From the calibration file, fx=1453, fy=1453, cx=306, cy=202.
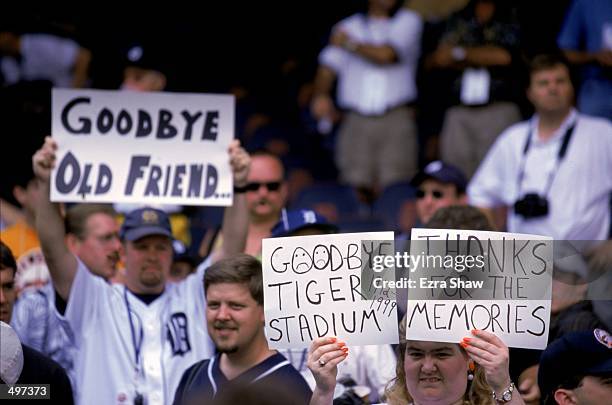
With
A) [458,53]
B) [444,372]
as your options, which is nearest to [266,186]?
[458,53]

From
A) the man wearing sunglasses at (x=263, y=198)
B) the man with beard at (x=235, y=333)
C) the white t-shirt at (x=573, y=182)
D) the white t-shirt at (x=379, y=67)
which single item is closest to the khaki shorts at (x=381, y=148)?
the white t-shirt at (x=379, y=67)

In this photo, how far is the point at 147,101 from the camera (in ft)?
24.1

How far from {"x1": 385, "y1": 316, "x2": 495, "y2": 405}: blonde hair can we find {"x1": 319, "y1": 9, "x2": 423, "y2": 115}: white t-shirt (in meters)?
5.19

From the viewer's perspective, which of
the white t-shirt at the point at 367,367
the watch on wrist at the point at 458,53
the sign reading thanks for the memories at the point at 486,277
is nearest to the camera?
the sign reading thanks for the memories at the point at 486,277

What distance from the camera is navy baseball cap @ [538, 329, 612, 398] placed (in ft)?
18.4

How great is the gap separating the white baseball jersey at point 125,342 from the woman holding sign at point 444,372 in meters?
1.62

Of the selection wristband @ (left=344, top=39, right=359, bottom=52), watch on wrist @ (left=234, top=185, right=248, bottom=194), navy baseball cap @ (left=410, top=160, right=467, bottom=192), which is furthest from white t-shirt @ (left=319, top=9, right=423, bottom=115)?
watch on wrist @ (left=234, top=185, right=248, bottom=194)

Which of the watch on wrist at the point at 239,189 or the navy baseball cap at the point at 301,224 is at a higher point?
the watch on wrist at the point at 239,189

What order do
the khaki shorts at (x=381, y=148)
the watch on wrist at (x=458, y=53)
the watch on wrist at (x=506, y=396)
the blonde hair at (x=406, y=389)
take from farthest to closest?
1. the khaki shorts at (x=381, y=148)
2. the watch on wrist at (x=458, y=53)
3. the blonde hair at (x=406, y=389)
4. the watch on wrist at (x=506, y=396)

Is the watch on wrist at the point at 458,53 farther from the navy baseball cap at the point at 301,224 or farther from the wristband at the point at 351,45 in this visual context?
the navy baseball cap at the point at 301,224

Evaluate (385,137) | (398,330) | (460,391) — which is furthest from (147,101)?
→ (385,137)

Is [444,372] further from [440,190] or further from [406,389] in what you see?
[440,190]

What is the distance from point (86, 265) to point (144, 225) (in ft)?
2.36

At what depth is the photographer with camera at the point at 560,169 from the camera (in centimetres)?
910
